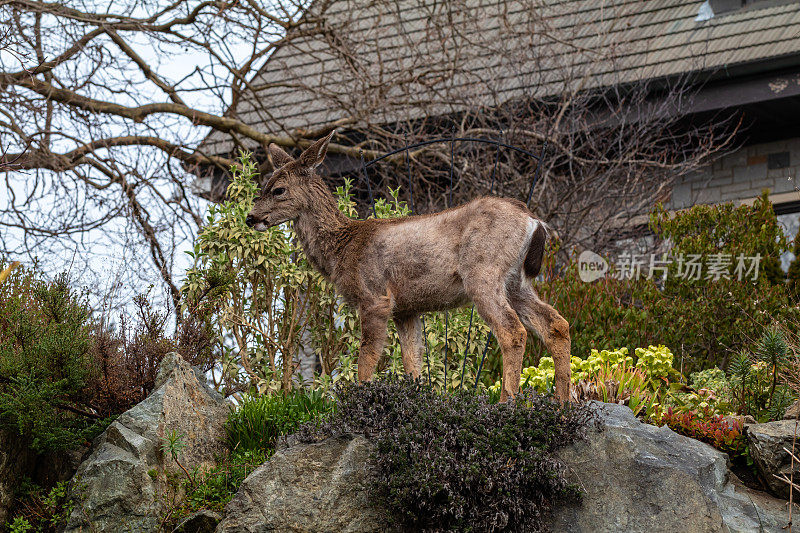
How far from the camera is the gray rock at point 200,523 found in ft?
19.0

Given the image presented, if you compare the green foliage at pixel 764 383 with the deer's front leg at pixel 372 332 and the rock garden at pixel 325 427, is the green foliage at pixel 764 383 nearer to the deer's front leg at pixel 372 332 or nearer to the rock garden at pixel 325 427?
the rock garden at pixel 325 427

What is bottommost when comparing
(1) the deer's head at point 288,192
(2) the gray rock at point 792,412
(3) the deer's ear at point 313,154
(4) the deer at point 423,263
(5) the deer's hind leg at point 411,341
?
(2) the gray rock at point 792,412

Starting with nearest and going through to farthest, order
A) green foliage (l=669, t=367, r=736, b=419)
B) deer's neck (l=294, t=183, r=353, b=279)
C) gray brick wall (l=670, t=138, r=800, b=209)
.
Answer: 1. deer's neck (l=294, t=183, r=353, b=279)
2. green foliage (l=669, t=367, r=736, b=419)
3. gray brick wall (l=670, t=138, r=800, b=209)

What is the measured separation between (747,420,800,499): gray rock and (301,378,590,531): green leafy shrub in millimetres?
1504

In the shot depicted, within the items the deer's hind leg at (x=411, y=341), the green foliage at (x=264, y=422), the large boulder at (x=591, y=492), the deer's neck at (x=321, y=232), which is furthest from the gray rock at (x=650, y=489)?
the deer's neck at (x=321, y=232)

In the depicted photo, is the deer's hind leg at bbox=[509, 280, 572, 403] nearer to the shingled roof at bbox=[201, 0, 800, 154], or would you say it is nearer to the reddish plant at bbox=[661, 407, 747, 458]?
the reddish plant at bbox=[661, 407, 747, 458]

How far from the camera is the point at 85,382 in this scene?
21.2 ft

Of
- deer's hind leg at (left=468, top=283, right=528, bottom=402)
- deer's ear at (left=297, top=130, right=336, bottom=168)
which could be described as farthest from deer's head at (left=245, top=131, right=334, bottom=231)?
deer's hind leg at (left=468, top=283, right=528, bottom=402)

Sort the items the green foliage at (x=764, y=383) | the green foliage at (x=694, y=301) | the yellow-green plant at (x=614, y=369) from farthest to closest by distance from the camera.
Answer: the green foliage at (x=694, y=301) → the yellow-green plant at (x=614, y=369) → the green foliage at (x=764, y=383)

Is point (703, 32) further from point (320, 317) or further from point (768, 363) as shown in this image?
point (320, 317)

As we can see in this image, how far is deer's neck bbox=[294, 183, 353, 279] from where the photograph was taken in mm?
6469

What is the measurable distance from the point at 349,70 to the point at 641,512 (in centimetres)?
878

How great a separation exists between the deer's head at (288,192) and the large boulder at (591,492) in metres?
1.79

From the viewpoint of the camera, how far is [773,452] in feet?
20.0
